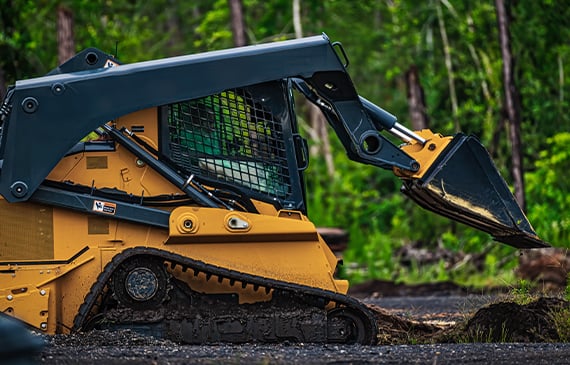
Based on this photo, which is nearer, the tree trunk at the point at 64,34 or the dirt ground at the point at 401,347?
the dirt ground at the point at 401,347

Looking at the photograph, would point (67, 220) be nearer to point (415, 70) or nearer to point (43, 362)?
point (43, 362)

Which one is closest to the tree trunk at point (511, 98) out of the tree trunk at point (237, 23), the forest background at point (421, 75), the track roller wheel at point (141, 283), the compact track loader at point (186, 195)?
the forest background at point (421, 75)

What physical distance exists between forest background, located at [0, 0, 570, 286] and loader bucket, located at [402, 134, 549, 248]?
7.82m

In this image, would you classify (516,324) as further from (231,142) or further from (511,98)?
(511,98)

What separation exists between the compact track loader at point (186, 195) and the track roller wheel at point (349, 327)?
1 cm

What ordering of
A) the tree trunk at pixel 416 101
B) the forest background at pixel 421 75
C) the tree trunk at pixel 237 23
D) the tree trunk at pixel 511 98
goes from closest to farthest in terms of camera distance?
1. the tree trunk at pixel 511 98
2. the forest background at pixel 421 75
3. the tree trunk at pixel 237 23
4. the tree trunk at pixel 416 101

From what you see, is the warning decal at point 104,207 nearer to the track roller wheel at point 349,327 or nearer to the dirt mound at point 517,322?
the track roller wheel at point 349,327

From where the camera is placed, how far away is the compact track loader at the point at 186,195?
888 cm

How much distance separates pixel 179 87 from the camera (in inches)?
357

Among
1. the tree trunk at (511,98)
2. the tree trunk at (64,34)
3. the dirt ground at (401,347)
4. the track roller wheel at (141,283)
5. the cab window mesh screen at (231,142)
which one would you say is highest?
the tree trunk at (64,34)

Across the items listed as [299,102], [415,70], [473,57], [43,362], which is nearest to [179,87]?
[43,362]

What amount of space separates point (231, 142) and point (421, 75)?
17478 mm

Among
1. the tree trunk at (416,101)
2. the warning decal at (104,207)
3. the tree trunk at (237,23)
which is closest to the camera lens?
the warning decal at (104,207)

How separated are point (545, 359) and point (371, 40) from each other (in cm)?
2331
